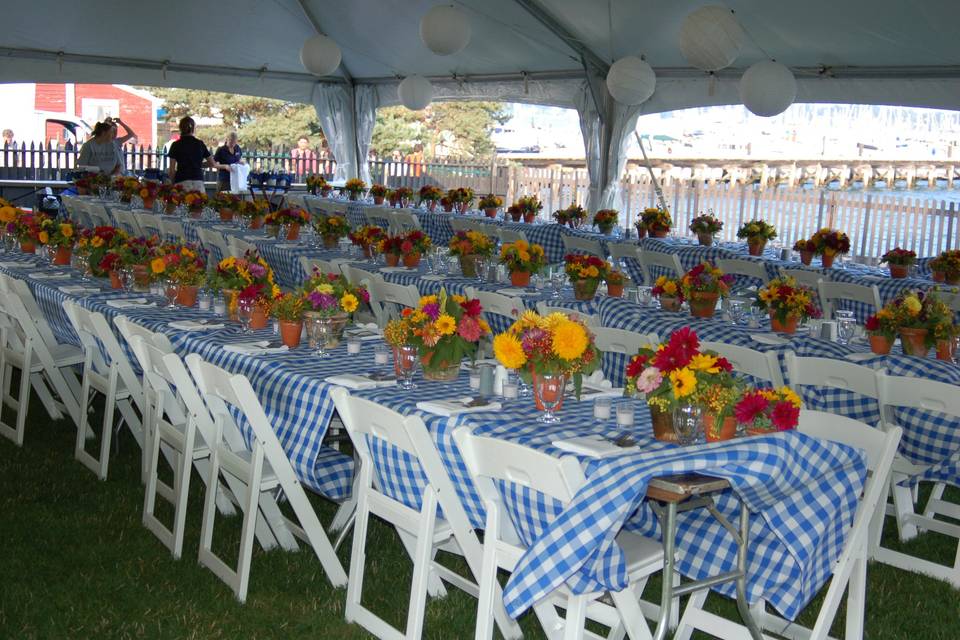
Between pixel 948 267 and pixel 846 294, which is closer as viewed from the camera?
pixel 846 294

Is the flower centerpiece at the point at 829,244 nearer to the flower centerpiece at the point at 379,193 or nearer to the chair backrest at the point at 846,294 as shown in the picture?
the chair backrest at the point at 846,294

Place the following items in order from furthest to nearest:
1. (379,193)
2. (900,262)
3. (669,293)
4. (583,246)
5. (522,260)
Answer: (379,193), (583,246), (900,262), (522,260), (669,293)

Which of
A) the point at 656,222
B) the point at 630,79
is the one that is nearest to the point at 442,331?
the point at 656,222

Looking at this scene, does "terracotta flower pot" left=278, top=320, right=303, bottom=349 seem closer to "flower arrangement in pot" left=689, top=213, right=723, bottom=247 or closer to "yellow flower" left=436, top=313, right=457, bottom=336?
"yellow flower" left=436, top=313, right=457, bottom=336

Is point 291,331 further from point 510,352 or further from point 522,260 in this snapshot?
point 522,260

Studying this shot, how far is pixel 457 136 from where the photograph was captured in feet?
117

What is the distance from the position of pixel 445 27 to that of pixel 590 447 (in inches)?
327

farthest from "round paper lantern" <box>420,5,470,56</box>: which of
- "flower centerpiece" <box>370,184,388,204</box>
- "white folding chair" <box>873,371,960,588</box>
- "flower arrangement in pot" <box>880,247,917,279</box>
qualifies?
"white folding chair" <box>873,371,960,588</box>

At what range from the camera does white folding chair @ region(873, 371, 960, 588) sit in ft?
13.0

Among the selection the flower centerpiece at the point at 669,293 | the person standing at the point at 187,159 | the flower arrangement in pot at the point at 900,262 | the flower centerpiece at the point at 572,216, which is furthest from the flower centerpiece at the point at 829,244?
the person standing at the point at 187,159

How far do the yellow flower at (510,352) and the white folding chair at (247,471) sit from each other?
812 mm

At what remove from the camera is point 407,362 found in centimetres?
396

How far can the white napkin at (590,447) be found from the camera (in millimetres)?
3094

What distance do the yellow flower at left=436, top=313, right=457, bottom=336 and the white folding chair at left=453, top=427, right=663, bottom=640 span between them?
3.01 ft
